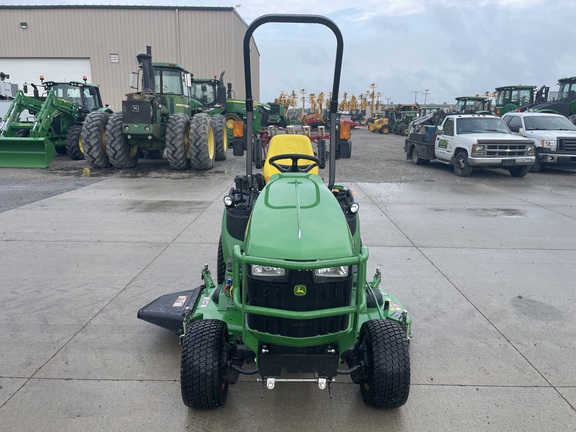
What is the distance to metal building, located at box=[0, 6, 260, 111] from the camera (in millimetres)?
31578

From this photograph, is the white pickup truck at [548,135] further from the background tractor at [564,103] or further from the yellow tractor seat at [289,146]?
the yellow tractor seat at [289,146]

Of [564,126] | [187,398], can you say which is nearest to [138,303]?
[187,398]

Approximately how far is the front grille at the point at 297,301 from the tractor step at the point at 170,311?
1.06m

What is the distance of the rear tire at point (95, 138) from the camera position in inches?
511

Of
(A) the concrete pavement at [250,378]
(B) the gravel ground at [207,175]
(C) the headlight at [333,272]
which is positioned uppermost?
(C) the headlight at [333,272]

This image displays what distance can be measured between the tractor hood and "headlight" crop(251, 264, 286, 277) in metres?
0.06

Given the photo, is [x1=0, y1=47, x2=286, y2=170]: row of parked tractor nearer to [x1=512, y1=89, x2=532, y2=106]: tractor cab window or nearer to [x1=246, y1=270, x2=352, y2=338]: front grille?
[x1=246, y1=270, x2=352, y2=338]: front grille

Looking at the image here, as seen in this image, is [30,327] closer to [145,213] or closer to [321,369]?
[321,369]

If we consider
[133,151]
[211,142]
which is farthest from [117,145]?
[211,142]

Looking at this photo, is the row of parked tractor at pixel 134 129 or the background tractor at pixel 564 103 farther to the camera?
the background tractor at pixel 564 103

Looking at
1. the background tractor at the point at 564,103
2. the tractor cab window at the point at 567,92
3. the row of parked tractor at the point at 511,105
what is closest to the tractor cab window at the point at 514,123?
the row of parked tractor at the point at 511,105

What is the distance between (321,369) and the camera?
104 inches

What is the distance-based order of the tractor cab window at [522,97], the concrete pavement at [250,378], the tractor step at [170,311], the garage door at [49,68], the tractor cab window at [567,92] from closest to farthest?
the concrete pavement at [250,378]
the tractor step at [170,311]
the tractor cab window at [567,92]
the tractor cab window at [522,97]
the garage door at [49,68]

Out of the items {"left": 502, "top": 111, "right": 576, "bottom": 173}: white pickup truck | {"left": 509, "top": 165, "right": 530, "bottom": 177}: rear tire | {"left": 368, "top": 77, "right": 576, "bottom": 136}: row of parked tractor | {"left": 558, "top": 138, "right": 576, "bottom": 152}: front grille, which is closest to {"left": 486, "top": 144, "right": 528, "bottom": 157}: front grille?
{"left": 509, "top": 165, "right": 530, "bottom": 177}: rear tire
